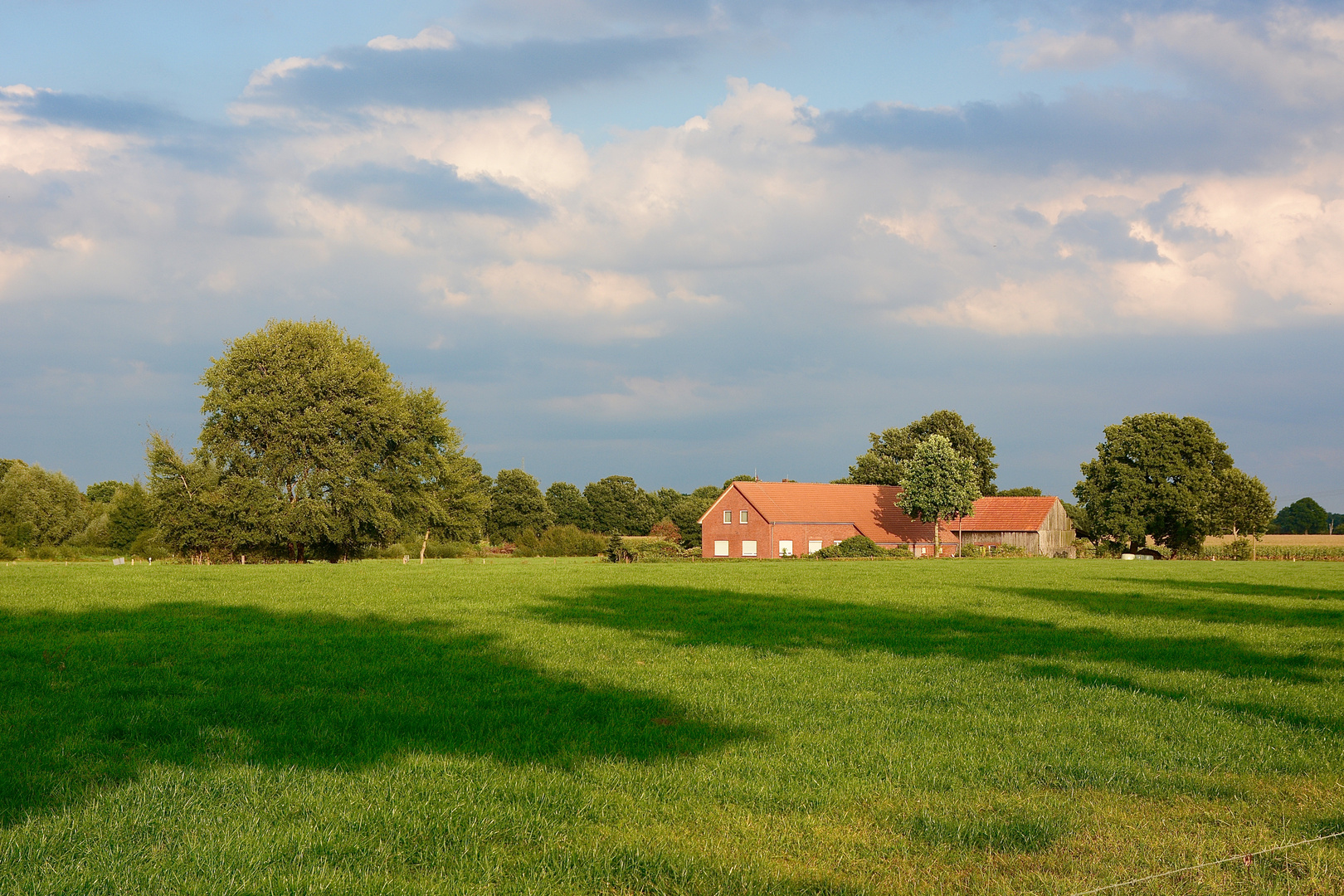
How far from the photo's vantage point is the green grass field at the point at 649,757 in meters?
5.03

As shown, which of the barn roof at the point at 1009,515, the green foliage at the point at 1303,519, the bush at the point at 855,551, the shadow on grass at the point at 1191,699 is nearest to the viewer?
the shadow on grass at the point at 1191,699

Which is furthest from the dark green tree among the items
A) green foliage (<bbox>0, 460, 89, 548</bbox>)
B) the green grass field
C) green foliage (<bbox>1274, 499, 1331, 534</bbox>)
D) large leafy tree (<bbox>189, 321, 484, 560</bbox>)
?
green foliage (<bbox>1274, 499, 1331, 534</bbox>)

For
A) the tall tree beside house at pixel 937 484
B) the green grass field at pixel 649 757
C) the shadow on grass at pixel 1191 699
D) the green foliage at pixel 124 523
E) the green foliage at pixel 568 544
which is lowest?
the green foliage at pixel 568 544

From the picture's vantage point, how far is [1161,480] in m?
72.9

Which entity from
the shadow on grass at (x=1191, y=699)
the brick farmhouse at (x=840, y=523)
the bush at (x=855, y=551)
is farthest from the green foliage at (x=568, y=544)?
the shadow on grass at (x=1191, y=699)

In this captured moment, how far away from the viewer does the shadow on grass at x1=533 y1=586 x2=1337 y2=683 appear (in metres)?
13.5

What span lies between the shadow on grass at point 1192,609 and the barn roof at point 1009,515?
51.7 metres

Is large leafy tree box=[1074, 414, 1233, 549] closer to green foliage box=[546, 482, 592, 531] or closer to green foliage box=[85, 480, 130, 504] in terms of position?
green foliage box=[546, 482, 592, 531]

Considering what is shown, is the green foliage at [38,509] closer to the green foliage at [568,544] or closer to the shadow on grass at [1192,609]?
the green foliage at [568,544]

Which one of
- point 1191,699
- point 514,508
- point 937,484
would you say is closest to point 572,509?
point 514,508

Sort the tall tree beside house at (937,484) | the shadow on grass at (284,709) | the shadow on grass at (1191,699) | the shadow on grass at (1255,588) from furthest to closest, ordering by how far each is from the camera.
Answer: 1. the tall tree beside house at (937,484)
2. the shadow on grass at (1255,588)
3. the shadow on grass at (1191,699)
4. the shadow on grass at (284,709)

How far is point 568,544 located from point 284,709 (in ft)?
240

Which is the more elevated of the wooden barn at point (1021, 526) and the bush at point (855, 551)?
the wooden barn at point (1021, 526)

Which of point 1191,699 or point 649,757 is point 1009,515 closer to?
point 1191,699
